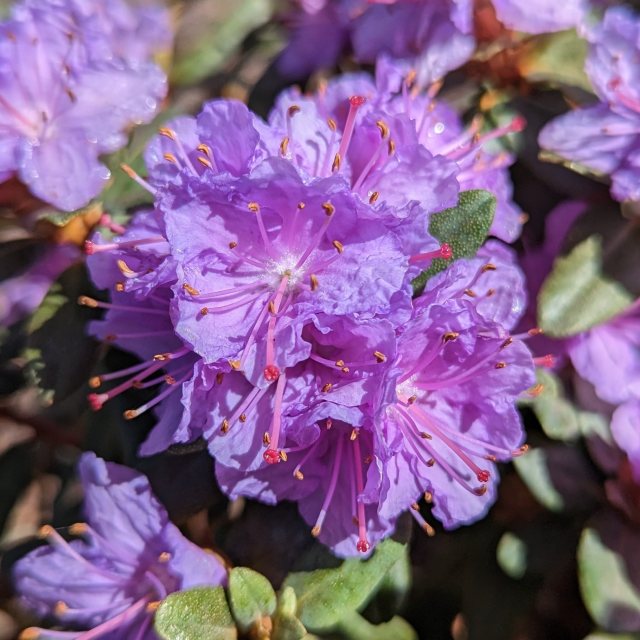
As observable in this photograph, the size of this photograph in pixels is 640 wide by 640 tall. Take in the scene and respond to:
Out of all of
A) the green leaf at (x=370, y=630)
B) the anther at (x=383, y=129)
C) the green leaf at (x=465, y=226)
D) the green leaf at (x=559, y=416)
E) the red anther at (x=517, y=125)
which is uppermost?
the anther at (x=383, y=129)

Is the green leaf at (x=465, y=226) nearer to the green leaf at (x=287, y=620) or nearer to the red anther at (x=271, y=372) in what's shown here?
the red anther at (x=271, y=372)

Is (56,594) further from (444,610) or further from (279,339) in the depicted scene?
(444,610)

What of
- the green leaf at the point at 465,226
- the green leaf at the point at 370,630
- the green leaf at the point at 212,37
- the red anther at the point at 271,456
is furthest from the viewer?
the green leaf at the point at 212,37

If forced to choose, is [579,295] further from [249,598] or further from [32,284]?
[32,284]

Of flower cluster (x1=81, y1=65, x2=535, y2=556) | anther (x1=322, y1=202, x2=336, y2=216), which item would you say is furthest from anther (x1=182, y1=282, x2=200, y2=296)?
anther (x1=322, y1=202, x2=336, y2=216)

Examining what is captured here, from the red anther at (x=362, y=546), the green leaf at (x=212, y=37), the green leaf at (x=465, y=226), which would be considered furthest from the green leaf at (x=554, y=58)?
the red anther at (x=362, y=546)

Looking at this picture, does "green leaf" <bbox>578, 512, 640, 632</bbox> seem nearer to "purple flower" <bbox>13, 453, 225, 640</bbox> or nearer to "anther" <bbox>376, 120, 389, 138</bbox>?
"purple flower" <bbox>13, 453, 225, 640</bbox>
